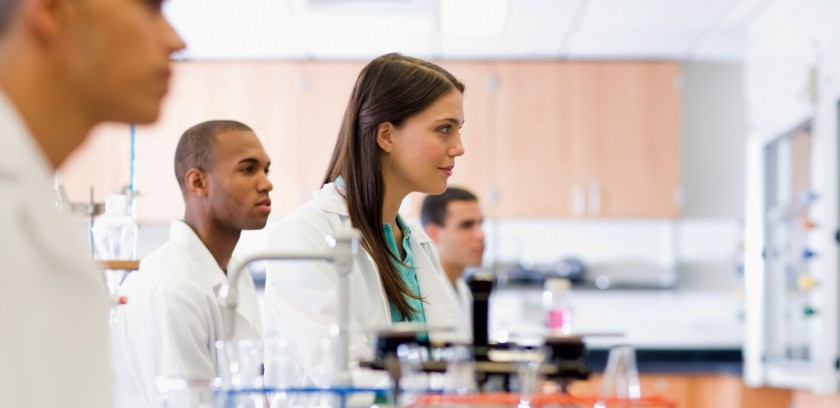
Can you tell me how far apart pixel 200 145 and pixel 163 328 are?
22.4 inches

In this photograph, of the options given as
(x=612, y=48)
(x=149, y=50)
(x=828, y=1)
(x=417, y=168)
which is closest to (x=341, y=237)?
(x=149, y=50)

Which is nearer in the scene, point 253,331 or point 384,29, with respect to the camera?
point 253,331

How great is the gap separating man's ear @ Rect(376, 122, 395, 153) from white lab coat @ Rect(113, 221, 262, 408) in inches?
19.1

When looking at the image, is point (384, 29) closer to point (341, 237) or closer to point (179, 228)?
point (179, 228)

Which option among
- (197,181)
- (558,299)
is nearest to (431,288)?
(197,181)

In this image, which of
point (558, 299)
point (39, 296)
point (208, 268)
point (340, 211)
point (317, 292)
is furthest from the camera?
point (558, 299)

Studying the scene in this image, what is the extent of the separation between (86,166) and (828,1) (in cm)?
A: 391

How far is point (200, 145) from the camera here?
2.47 m

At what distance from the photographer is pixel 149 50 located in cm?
85

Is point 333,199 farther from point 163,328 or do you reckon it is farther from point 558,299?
point 558,299

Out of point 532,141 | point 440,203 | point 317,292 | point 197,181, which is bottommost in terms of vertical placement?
point 317,292

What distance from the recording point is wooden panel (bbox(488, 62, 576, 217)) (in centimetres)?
599

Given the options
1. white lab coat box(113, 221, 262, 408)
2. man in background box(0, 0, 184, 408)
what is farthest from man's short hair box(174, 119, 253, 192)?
man in background box(0, 0, 184, 408)

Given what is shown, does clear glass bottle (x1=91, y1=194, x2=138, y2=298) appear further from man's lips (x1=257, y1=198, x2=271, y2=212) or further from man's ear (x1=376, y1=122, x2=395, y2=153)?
man's ear (x1=376, y1=122, x2=395, y2=153)
